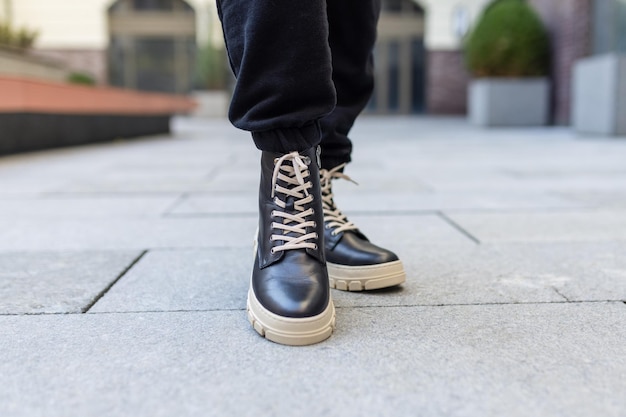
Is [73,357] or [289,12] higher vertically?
[289,12]

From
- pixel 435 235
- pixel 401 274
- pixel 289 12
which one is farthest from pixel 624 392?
pixel 435 235

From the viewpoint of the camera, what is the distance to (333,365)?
834 millimetres

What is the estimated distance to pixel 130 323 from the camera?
3.32 ft

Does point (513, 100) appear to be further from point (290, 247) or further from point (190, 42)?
point (190, 42)

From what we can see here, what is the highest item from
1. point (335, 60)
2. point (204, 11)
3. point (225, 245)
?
point (204, 11)

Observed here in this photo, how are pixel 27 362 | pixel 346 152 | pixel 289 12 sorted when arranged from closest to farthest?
pixel 27 362, pixel 289 12, pixel 346 152

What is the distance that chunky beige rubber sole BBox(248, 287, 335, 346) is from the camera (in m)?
0.92

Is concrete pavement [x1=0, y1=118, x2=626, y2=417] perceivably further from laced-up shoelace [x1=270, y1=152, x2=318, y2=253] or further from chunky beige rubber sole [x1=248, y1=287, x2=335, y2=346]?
laced-up shoelace [x1=270, y1=152, x2=318, y2=253]

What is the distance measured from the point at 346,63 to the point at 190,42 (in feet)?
43.4

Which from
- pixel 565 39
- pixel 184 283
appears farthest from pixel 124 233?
pixel 565 39

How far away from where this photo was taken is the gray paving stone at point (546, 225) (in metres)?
1.72

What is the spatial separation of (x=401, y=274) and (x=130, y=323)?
49 cm

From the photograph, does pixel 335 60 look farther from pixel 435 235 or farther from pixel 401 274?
pixel 435 235

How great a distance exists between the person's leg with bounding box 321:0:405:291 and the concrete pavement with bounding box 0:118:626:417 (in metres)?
0.04
